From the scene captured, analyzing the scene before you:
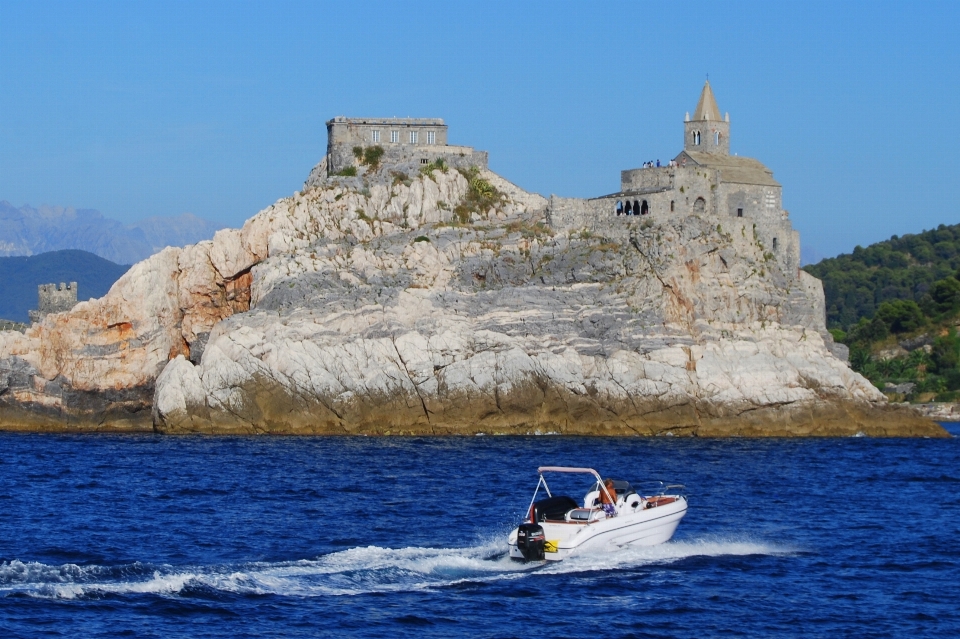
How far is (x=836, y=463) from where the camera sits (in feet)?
206

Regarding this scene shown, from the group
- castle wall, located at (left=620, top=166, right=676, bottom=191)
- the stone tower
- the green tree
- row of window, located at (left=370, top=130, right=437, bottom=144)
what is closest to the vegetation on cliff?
the green tree

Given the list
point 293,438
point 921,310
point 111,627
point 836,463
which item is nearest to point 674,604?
point 111,627

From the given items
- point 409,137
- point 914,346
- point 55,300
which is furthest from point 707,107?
point 914,346

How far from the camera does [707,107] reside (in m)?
87.7

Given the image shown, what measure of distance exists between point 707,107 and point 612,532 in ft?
174

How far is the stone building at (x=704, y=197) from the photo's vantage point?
81.4 m

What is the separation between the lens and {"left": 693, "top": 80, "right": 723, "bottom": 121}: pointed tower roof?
87562 millimetres

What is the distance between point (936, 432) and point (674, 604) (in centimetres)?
5169

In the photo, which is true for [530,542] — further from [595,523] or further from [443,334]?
[443,334]

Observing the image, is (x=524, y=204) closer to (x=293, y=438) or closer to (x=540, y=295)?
(x=540, y=295)

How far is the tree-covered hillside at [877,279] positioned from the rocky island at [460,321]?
89836 mm

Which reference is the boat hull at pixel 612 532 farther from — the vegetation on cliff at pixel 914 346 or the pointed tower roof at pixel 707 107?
the vegetation on cliff at pixel 914 346

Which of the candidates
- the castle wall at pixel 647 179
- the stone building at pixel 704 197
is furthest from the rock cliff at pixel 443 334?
the castle wall at pixel 647 179

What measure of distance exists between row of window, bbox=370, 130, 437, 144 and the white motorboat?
48881 millimetres
